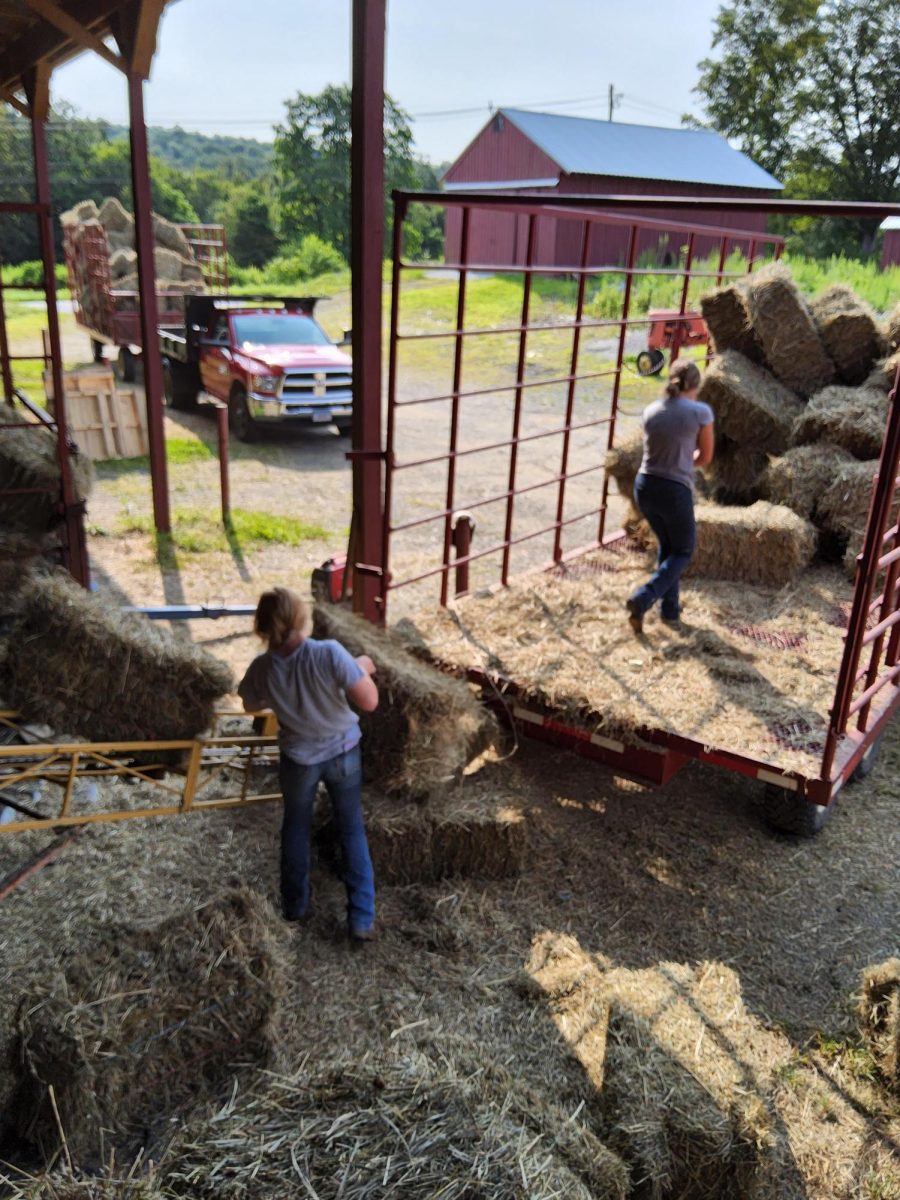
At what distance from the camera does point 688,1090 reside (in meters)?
3.26

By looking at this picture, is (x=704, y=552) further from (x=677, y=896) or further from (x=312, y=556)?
(x=312, y=556)

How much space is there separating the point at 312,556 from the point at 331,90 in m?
49.3

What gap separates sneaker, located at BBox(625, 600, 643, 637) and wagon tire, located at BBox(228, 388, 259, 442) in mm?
10356

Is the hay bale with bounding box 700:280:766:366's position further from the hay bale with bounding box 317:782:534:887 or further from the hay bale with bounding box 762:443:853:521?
the hay bale with bounding box 317:782:534:887

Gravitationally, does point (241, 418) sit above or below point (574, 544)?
above

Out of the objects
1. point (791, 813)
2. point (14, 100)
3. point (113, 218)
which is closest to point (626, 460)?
point (791, 813)

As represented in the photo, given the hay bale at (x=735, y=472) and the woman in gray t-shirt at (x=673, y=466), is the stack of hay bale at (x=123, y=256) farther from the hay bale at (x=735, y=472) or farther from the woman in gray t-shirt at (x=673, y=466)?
the woman in gray t-shirt at (x=673, y=466)

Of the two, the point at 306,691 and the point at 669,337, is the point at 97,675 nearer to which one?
the point at 306,691

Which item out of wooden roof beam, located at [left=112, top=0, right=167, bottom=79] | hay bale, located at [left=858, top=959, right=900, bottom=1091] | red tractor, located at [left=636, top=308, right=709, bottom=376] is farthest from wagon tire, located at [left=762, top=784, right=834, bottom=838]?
wooden roof beam, located at [left=112, top=0, right=167, bottom=79]

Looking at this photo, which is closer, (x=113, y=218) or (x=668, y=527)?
(x=668, y=527)

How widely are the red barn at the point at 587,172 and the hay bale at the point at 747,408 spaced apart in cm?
2393

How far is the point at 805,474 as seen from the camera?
767cm

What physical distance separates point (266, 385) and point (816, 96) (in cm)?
4299

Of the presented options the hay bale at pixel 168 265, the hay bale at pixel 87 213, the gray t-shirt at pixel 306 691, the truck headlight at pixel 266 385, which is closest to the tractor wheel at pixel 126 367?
the hay bale at pixel 168 265
